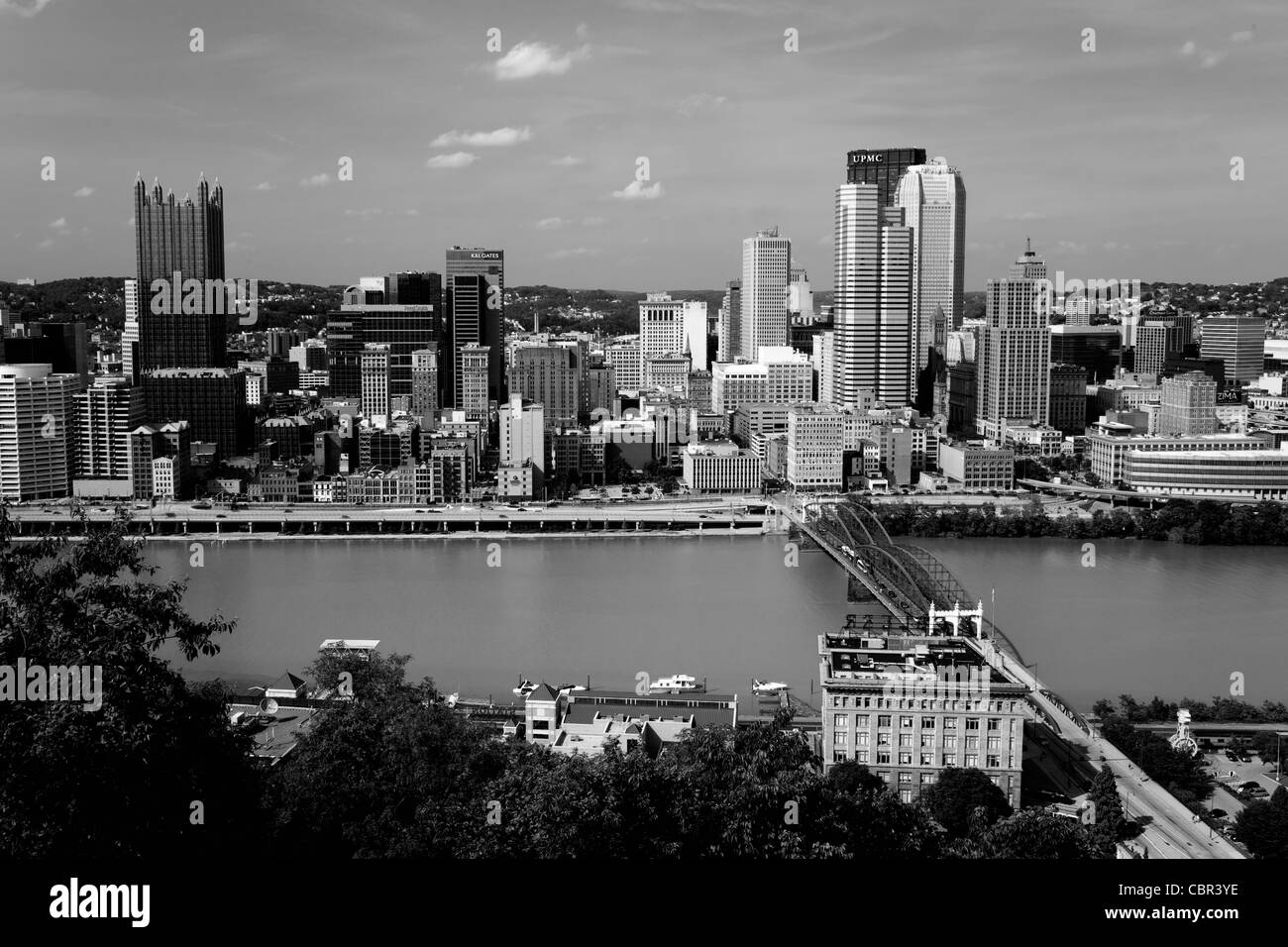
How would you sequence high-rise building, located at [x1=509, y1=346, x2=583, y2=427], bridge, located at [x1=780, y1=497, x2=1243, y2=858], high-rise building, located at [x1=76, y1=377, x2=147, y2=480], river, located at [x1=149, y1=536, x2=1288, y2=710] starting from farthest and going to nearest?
high-rise building, located at [x1=509, y1=346, x2=583, y2=427], high-rise building, located at [x1=76, y1=377, x2=147, y2=480], river, located at [x1=149, y1=536, x2=1288, y2=710], bridge, located at [x1=780, y1=497, x2=1243, y2=858]

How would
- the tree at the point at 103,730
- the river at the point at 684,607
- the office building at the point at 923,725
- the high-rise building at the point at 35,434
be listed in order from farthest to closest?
the high-rise building at the point at 35,434 < the river at the point at 684,607 < the office building at the point at 923,725 < the tree at the point at 103,730

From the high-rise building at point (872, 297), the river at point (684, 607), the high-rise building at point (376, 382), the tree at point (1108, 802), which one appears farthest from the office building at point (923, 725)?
the high-rise building at point (376, 382)

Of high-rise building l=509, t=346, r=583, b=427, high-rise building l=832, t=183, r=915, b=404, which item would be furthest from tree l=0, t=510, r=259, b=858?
high-rise building l=832, t=183, r=915, b=404

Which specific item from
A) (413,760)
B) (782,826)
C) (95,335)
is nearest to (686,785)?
(782,826)

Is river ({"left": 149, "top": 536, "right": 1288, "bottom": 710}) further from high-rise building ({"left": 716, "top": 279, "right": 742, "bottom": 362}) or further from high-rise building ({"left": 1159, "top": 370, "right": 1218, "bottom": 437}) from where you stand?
high-rise building ({"left": 716, "top": 279, "right": 742, "bottom": 362})

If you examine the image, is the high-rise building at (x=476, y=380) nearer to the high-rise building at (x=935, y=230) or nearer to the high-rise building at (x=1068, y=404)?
the high-rise building at (x=1068, y=404)
